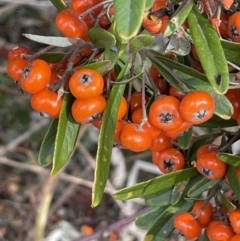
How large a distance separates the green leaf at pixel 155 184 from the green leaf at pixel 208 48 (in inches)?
14.9

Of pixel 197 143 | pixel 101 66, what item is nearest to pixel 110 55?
pixel 101 66

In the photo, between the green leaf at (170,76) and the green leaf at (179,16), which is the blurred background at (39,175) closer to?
the green leaf at (170,76)

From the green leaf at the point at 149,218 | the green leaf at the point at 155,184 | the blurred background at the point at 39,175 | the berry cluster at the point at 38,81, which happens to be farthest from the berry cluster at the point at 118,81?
the blurred background at the point at 39,175

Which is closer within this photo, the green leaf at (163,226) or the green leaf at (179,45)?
the green leaf at (179,45)

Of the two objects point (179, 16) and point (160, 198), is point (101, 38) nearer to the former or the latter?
point (179, 16)

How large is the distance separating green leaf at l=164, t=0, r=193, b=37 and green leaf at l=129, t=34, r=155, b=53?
1.7 inches

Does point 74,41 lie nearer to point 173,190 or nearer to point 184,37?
point 184,37

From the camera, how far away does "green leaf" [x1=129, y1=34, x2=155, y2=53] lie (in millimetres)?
1062

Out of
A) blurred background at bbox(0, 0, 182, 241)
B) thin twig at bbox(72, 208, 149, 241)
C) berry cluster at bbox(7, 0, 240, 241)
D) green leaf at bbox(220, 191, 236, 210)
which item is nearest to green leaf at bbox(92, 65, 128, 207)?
berry cluster at bbox(7, 0, 240, 241)

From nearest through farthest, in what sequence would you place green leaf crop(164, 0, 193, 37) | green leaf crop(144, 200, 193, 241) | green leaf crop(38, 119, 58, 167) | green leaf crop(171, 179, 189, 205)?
green leaf crop(164, 0, 193, 37) < green leaf crop(38, 119, 58, 167) < green leaf crop(171, 179, 189, 205) < green leaf crop(144, 200, 193, 241)

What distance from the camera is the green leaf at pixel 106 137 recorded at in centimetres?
113

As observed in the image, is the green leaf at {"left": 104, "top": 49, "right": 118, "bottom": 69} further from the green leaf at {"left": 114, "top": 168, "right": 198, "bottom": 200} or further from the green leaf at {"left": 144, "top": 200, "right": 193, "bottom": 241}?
the green leaf at {"left": 144, "top": 200, "right": 193, "bottom": 241}

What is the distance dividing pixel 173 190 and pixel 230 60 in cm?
48

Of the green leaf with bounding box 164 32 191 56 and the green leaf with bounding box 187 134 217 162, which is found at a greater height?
the green leaf with bounding box 164 32 191 56
